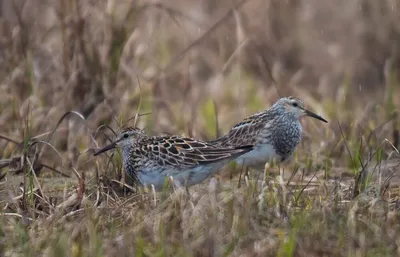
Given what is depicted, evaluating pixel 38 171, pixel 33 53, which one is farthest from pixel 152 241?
pixel 33 53

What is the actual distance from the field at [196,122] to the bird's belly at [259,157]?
0.34ft

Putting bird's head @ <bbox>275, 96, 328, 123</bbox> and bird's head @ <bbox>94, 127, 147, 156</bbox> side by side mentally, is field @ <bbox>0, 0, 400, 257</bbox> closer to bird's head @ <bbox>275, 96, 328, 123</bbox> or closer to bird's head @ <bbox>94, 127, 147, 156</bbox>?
bird's head @ <bbox>94, 127, 147, 156</bbox>

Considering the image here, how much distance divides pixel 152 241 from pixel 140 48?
4.92 meters

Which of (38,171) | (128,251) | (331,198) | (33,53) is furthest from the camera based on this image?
(33,53)

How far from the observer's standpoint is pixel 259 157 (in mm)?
8617

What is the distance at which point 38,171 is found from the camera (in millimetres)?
8281

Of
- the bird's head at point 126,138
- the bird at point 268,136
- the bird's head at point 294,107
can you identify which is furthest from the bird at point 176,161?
the bird's head at point 294,107

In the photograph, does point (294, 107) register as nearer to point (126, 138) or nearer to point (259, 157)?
point (259, 157)

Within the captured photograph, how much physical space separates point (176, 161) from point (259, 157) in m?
1.20

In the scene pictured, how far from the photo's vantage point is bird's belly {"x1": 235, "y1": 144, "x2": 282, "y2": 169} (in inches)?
332

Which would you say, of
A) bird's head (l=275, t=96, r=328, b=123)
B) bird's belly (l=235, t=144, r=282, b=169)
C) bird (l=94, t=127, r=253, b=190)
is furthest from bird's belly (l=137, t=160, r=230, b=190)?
bird's head (l=275, t=96, r=328, b=123)

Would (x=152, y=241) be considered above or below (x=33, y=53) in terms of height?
below

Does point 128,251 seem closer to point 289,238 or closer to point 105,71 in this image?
point 289,238

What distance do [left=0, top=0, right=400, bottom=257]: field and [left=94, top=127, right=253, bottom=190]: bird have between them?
15 centimetres
